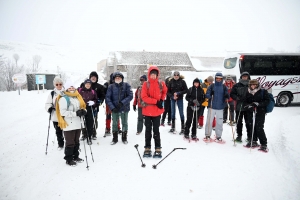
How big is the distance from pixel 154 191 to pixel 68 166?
6.85 ft

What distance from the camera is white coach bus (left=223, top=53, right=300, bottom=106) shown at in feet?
35.5

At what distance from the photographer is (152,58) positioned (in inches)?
1361

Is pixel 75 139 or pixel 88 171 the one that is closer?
pixel 88 171

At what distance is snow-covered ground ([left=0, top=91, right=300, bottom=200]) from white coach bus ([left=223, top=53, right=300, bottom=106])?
7257 mm

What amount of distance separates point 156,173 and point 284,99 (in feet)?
39.5

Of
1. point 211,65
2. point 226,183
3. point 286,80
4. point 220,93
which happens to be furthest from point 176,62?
point 226,183

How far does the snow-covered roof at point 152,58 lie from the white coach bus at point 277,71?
900 inches

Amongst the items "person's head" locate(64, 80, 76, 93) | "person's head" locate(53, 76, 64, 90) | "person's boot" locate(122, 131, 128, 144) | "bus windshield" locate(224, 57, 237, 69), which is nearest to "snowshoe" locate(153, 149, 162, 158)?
"person's boot" locate(122, 131, 128, 144)

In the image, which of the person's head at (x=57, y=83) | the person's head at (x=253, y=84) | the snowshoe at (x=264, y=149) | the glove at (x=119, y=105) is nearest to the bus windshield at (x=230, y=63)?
the person's head at (x=253, y=84)

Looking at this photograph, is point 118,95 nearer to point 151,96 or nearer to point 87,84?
point 87,84

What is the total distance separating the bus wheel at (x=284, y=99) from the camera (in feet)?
35.9

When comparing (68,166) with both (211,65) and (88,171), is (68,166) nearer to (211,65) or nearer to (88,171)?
(88,171)

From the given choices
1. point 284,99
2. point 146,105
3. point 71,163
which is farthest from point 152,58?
point 71,163

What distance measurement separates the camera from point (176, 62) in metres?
33.8
